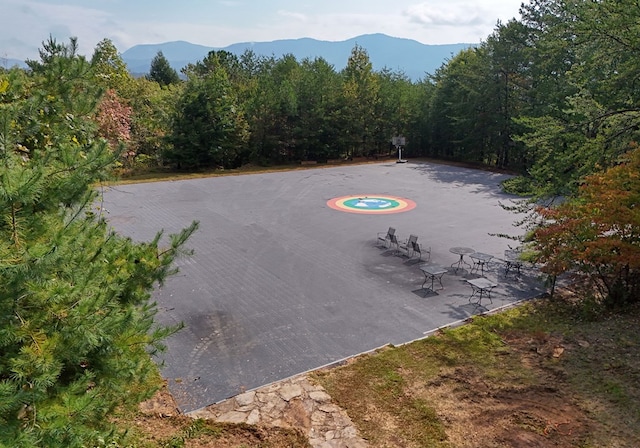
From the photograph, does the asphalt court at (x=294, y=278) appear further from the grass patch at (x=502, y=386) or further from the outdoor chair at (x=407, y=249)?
the grass patch at (x=502, y=386)

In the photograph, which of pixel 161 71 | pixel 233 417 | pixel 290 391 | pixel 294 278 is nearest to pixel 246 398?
pixel 233 417

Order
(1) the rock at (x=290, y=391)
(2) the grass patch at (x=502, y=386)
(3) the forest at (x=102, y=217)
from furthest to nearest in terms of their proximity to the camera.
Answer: (1) the rock at (x=290, y=391), (2) the grass patch at (x=502, y=386), (3) the forest at (x=102, y=217)

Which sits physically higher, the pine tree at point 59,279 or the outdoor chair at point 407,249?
the pine tree at point 59,279

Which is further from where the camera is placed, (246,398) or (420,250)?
(420,250)

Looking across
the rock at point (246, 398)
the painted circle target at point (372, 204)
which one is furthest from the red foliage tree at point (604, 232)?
the painted circle target at point (372, 204)

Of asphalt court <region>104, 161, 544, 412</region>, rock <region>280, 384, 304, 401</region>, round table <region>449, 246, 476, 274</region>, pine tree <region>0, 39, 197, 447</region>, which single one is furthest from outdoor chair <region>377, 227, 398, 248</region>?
pine tree <region>0, 39, 197, 447</region>

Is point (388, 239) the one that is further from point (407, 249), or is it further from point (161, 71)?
point (161, 71)

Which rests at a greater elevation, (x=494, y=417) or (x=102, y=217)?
(x=102, y=217)

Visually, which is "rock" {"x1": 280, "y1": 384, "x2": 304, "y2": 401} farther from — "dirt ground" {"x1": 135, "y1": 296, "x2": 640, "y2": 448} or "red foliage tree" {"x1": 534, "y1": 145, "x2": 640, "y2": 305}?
"red foliage tree" {"x1": 534, "y1": 145, "x2": 640, "y2": 305}
